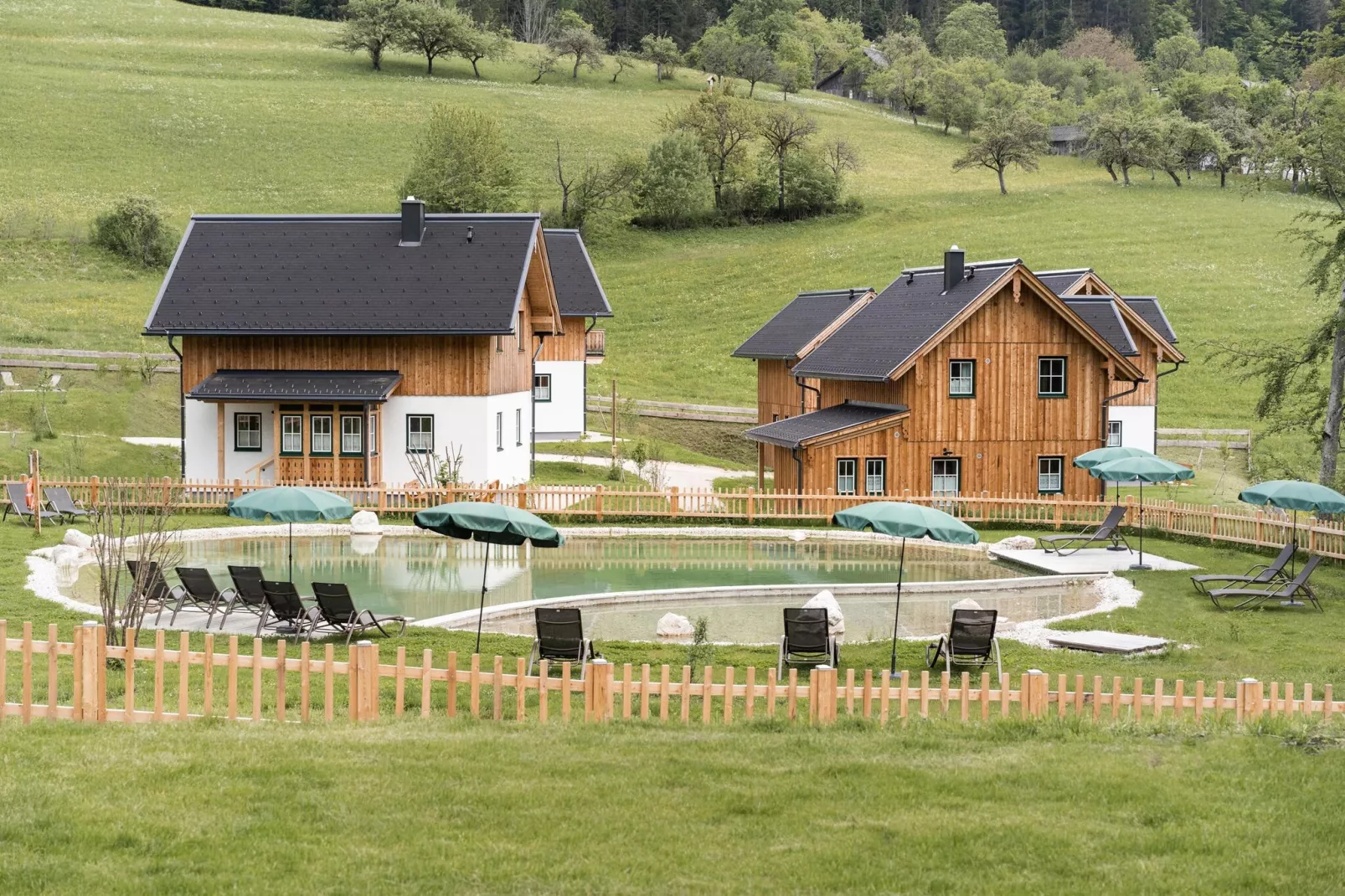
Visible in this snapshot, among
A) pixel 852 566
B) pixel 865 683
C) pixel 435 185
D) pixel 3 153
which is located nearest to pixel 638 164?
pixel 435 185

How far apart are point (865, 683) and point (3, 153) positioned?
7920cm

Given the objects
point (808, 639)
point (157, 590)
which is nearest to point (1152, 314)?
point (808, 639)

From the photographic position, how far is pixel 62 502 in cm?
2791

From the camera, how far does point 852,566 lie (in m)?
26.8

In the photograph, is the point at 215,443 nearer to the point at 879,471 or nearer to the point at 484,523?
the point at 879,471

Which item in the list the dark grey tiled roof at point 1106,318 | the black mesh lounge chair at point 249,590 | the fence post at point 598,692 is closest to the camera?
the fence post at point 598,692

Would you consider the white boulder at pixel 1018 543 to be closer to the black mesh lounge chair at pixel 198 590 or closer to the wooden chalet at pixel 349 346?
the wooden chalet at pixel 349 346

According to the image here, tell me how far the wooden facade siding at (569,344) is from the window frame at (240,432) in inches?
620

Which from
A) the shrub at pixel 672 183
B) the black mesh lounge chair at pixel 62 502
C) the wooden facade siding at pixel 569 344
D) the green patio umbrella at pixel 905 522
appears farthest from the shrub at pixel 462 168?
the green patio umbrella at pixel 905 522

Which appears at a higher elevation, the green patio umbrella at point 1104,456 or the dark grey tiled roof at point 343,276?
the dark grey tiled roof at point 343,276

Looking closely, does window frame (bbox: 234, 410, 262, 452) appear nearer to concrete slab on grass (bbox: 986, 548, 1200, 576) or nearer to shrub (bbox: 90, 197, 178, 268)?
concrete slab on grass (bbox: 986, 548, 1200, 576)

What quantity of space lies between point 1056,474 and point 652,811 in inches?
1123

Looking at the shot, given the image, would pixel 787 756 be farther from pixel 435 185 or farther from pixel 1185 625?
pixel 435 185

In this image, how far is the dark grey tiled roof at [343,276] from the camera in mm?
34500
